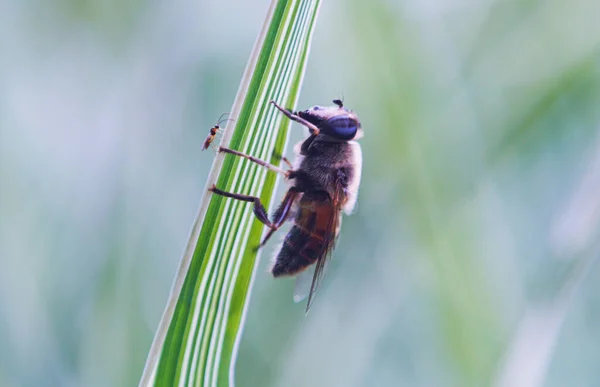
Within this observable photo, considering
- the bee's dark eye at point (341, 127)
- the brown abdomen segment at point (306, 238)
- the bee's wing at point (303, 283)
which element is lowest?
the bee's wing at point (303, 283)

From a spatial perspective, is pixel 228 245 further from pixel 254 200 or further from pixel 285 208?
pixel 285 208

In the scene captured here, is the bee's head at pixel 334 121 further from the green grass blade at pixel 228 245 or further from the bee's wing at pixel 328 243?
the green grass blade at pixel 228 245

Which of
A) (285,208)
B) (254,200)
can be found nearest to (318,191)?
(285,208)

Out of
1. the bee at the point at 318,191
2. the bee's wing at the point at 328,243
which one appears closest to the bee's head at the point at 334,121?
the bee at the point at 318,191

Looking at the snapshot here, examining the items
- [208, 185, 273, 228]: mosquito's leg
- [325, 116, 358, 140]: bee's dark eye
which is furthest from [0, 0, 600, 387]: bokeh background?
[208, 185, 273, 228]: mosquito's leg

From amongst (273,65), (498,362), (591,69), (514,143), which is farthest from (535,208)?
(273,65)

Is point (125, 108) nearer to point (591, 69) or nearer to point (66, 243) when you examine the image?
point (66, 243)

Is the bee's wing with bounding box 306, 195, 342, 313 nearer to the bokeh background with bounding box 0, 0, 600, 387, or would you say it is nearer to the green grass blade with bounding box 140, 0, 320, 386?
the bokeh background with bounding box 0, 0, 600, 387
